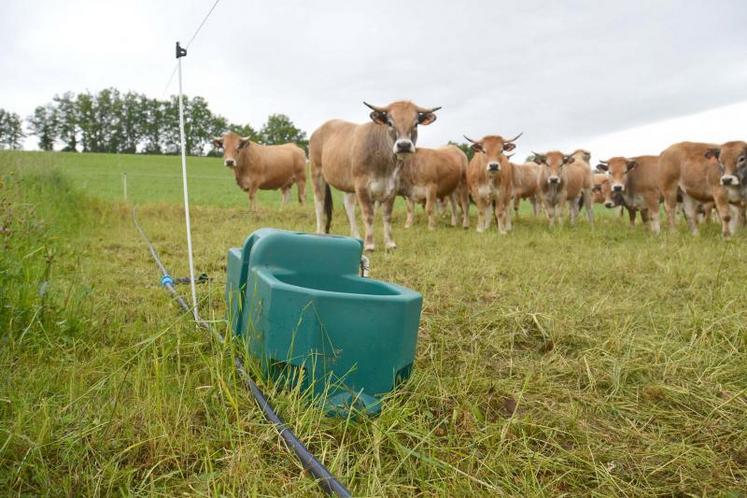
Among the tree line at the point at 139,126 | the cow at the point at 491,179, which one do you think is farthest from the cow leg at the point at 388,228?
the tree line at the point at 139,126

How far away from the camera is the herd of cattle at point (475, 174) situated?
732 centimetres

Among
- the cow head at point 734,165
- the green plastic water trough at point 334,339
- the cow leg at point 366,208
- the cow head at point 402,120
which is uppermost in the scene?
the cow head at point 402,120

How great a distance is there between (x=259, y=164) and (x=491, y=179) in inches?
307

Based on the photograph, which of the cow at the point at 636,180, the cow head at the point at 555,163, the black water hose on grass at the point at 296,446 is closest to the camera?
the black water hose on grass at the point at 296,446

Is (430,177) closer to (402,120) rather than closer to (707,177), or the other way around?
(402,120)

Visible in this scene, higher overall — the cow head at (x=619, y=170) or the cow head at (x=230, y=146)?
the cow head at (x=230, y=146)

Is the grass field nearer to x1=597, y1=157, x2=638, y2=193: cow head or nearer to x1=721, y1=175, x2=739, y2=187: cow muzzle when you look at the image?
x1=721, y1=175, x2=739, y2=187: cow muzzle

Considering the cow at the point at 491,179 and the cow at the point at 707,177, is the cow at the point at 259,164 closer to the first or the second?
the cow at the point at 491,179

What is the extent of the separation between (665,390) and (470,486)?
130cm

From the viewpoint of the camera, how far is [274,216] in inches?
462

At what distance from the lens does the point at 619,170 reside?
1184 centimetres

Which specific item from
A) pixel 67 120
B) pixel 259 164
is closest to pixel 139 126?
pixel 67 120

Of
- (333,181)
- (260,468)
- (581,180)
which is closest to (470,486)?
(260,468)

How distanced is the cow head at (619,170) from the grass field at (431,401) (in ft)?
26.1
